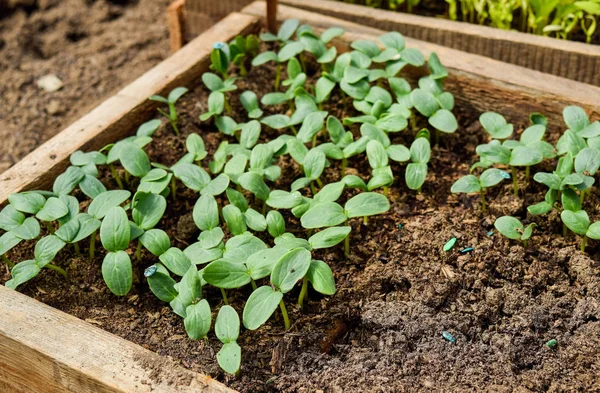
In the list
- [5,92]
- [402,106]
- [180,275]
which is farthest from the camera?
[5,92]

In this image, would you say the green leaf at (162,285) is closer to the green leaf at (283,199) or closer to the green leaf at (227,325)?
the green leaf at (227,325)

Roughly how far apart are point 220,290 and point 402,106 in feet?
2.42

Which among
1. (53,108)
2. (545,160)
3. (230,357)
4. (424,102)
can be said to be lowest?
(53,108)

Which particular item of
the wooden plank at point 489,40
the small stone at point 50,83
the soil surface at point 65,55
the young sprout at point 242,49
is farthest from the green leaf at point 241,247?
the small stone at point 50,83

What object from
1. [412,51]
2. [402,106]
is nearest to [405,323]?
[402,106]

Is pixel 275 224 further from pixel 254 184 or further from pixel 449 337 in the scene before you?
pixel 449 337

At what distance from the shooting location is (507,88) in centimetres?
211

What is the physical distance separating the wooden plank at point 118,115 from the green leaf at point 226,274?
62 centimetres

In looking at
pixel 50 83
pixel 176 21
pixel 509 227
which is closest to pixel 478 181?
pixel 509 227

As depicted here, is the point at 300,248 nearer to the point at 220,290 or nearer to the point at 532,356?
the point at 220,290

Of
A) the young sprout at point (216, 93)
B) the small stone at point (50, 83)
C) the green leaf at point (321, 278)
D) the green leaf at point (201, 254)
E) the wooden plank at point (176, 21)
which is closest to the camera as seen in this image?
the green leaf at point (321, 278)

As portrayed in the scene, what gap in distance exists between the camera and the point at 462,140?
2.13m

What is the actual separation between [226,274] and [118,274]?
24 cm

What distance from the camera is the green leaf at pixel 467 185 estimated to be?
5.90 feet
